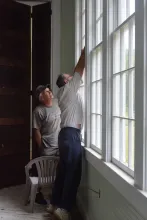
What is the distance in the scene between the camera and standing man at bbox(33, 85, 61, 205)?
398 cm

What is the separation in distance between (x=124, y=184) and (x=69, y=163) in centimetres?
134

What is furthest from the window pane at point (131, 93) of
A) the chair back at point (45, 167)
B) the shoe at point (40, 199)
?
the shoe at point (40, 199)

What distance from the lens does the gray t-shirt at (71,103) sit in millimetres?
3354

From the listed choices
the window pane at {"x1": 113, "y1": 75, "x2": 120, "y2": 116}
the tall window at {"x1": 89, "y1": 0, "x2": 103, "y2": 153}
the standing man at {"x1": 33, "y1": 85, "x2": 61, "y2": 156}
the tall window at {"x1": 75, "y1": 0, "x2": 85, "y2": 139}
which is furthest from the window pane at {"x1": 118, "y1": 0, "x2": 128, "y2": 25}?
the standing man at {"x1": 33, "y1": 85, "x2": 61, "y2": 156}

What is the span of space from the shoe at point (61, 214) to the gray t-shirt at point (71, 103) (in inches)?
33.7

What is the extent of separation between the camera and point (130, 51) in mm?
2098

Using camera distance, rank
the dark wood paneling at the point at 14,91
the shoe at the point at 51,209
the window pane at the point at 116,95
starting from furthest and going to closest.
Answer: the dark wood paneling at the point at 14,91
the shoe at the point at 51,209
the window pane at the point at 116,95

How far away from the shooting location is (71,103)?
11.1 ft

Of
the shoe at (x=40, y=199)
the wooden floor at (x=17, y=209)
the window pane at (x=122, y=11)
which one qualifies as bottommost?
the wooden floor at (x=17, y=209)

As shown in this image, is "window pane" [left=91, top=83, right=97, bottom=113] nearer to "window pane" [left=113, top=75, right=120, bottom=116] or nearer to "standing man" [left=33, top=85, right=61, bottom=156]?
"window pane" [left=113, top=75, right=120, bottom=116]

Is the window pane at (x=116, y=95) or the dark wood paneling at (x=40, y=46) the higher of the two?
the dark wood paneling at (x=40, y=46)

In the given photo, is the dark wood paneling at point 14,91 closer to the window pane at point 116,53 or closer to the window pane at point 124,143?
the window pane at point 116,53

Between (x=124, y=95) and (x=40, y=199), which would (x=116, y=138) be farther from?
(x=40, y=199)

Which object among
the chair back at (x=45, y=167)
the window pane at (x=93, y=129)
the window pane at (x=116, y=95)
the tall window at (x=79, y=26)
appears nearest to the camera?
the window pane at (x=116, y=95)
